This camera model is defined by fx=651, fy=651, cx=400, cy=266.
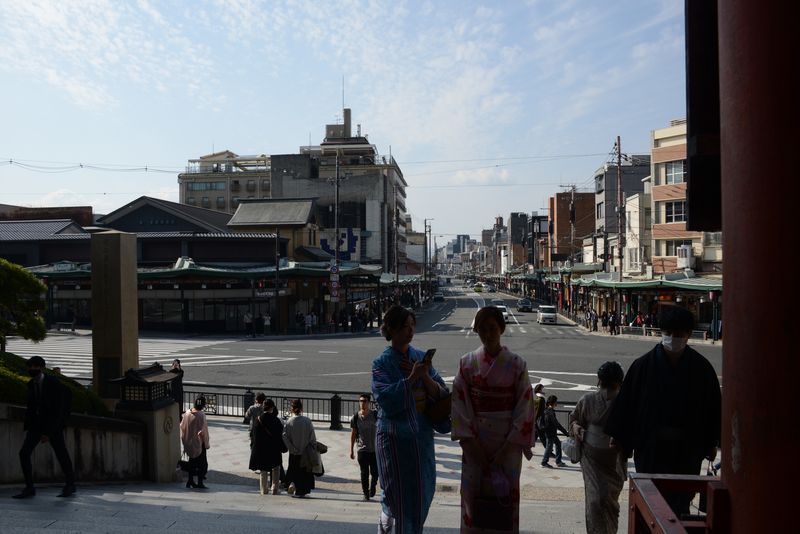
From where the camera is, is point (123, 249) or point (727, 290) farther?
point (123, 249)

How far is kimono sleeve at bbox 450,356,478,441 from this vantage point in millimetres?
3796

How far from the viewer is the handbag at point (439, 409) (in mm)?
4141

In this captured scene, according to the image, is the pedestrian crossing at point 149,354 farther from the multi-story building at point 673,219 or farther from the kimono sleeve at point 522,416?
the multi-story building at point 673,219

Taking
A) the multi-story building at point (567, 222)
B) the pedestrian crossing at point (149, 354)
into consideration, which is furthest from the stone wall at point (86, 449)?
the multi-story building at point (567, 222)

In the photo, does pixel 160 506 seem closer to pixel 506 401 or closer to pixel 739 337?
pixel 506 401

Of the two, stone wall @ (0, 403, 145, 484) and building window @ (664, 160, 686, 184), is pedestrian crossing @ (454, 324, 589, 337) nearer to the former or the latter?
building window @ (664, 160, 686, 184)

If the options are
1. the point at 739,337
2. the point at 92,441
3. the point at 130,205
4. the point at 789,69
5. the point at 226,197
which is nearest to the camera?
the point at 789,69

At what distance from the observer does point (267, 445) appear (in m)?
9.74

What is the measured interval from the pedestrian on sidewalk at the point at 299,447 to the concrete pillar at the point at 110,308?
15.3 ft

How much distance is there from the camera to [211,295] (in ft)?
148

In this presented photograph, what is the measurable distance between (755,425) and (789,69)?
106 centimetres

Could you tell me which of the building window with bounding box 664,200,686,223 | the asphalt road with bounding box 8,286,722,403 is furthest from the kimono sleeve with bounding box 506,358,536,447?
the building window with bounding box 664,200,686,223

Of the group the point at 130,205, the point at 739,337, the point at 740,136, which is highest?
the point at 130,205

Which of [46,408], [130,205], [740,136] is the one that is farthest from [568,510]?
[130,205]
